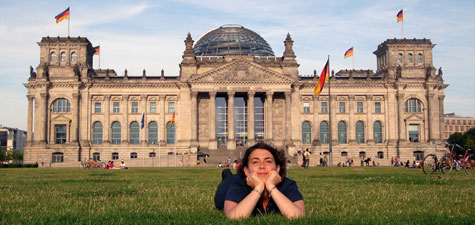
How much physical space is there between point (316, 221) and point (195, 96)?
250ft

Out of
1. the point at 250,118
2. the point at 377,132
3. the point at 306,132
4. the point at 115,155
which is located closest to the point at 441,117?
the point at 377,132

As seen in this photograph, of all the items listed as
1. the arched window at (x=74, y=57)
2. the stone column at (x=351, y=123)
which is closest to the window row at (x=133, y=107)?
the arched window at (x=74, y=57)

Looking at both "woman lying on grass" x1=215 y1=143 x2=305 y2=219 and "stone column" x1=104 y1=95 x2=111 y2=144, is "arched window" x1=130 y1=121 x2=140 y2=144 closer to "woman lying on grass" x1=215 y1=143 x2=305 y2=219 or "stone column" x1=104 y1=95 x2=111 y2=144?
"stone column" x1=104 y1=95 x2=111 y2=144

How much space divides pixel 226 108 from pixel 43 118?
101 ft

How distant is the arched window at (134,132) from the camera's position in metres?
86.9

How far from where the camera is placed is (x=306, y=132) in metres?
88.9

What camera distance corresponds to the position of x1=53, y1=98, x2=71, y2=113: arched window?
8594cm

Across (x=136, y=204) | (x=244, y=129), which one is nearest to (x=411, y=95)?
(x=244, y=129)

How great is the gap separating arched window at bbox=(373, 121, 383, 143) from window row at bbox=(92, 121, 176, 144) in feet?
116

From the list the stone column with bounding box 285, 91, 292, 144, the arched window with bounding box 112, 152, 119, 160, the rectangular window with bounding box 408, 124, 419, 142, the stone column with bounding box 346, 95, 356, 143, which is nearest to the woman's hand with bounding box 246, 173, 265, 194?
the stone column with bounding box 285, 91, 292, 144

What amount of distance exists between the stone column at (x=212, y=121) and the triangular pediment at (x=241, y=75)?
2699mm

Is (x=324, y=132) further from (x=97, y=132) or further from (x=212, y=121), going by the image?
(x=97, y=132)

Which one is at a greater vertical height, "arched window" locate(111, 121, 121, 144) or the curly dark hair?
"arched window" locate(111, 121, 121, 144)

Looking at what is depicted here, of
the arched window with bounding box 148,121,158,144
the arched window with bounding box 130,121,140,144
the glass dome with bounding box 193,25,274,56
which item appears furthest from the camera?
the glass dome with bounding box 193,25,274,56
